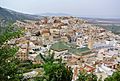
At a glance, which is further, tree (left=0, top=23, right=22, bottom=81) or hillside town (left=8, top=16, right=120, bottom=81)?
hillside town (left=8, top=16, right=120, bottom=81)

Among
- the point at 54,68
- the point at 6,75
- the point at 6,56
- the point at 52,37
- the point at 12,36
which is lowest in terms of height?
the point at 52,37

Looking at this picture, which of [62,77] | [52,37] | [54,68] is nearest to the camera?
[62,77]

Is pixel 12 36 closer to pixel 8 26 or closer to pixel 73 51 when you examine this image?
pixel 8 26

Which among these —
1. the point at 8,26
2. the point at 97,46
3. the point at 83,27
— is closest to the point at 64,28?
the point at 83,27

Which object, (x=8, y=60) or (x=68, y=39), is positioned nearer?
(x=8, y=60)

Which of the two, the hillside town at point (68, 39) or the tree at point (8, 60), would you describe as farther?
the hillside town at point (68, 39)

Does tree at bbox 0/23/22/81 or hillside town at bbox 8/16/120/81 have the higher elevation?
tree at bbox 0/23/22/81

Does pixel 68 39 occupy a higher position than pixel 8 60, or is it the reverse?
pixel 8 60

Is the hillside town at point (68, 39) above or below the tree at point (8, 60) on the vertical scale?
below

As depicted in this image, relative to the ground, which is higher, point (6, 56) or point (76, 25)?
point (6, 56)

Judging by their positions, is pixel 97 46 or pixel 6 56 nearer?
pixel 6 56

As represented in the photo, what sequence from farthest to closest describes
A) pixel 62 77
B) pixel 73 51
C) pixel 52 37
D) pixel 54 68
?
1. pixel 52 37
2. pixel 73 51
3. pixel 54 68
4. pixel 62 77
